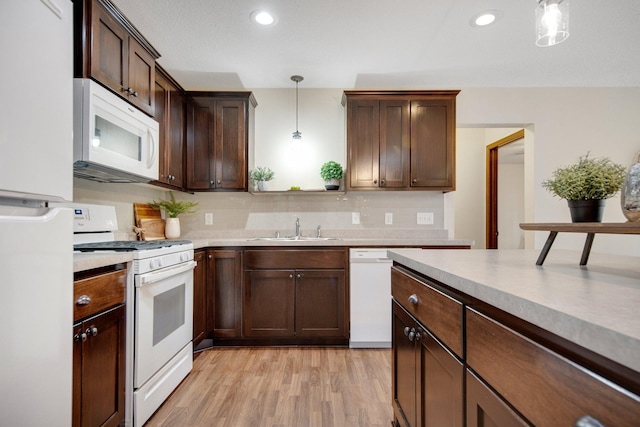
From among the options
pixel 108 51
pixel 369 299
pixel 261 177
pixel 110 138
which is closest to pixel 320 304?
pixel 369 299

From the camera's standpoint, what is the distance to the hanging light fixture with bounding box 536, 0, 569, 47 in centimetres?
160

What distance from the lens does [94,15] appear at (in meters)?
1.62

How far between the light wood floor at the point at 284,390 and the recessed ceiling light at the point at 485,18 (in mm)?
2514

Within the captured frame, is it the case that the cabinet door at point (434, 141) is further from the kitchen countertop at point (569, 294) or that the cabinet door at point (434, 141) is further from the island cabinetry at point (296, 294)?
the kitchen countertop at point (569, 294)

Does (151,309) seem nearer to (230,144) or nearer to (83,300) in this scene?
(83,300)

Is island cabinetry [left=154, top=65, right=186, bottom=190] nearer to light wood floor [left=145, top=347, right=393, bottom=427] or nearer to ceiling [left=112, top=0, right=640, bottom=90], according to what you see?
ceiling [left=112, top=0, right=640, bottom=90]

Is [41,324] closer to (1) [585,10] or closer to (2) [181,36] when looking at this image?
(2) [181,36]

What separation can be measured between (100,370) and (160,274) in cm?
53

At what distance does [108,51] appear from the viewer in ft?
5.70

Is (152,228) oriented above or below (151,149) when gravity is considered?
below

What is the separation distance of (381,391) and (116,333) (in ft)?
5.03

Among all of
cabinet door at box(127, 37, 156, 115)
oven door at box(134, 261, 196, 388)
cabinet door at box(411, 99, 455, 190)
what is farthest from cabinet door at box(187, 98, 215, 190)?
cabinet door at box(411, 99, 455, 190)


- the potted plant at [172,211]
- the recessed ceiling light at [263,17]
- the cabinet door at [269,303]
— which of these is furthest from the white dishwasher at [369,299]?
the recessed ceiling light at [263,17]

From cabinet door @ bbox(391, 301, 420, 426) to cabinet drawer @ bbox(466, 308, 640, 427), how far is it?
493 mm
